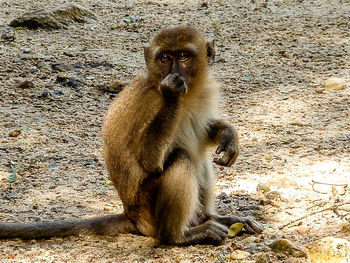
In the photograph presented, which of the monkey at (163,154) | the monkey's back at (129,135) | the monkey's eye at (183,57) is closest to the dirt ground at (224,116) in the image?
the monkey at (163,154)

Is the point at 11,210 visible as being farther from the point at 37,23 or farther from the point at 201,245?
the point at 37,23

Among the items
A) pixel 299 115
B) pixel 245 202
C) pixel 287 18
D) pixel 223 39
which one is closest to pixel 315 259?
pixel 245 202

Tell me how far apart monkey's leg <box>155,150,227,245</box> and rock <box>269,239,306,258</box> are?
1.46 feet

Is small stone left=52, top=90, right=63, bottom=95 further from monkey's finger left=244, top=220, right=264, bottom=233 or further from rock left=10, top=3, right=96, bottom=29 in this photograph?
monkey's finger left=244, top=220, right=264, bottom=233

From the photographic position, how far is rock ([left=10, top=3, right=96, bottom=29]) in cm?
827

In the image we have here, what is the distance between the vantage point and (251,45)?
7.90 m

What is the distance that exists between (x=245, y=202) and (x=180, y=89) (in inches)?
49.0

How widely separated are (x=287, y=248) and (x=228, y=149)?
858mm

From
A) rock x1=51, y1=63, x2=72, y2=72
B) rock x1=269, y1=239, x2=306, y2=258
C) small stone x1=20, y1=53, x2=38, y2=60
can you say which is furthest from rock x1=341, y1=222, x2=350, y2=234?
small stone x1=20, y1=53, x2=38, y2=60

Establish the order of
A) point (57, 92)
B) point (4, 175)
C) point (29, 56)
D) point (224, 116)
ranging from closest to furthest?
point (4, 175)
point (224, 116)
point (57, 92)
point (29, 56)

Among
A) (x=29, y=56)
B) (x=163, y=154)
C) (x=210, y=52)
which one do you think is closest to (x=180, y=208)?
(x=163, y=154)

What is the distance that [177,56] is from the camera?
157 inches

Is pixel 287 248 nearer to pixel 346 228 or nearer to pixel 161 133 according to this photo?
pixel 346 228

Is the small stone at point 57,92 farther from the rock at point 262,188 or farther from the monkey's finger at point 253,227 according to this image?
the monkey's finger at point 253,227
